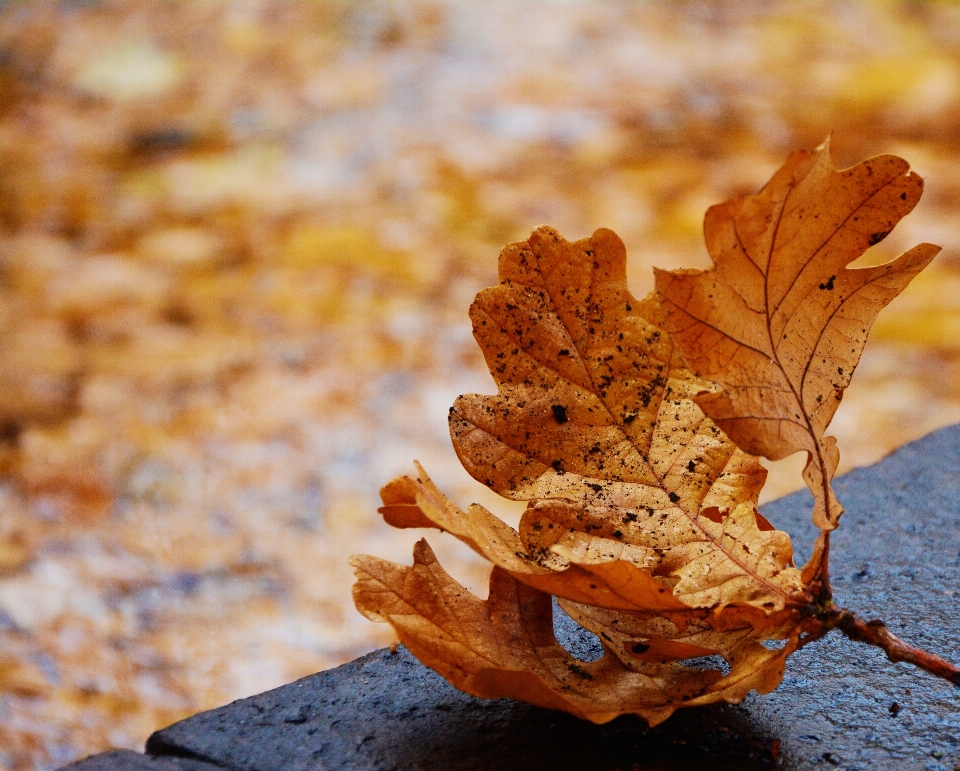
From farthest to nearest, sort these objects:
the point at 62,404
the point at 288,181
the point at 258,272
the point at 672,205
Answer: the point at 288,181, the point at 672,205, the point at 258,272, the point at 62,404

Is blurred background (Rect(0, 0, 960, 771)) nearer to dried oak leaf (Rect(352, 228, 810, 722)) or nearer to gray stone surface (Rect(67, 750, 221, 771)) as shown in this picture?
gray stone surface (Rect(67, 750, 221, 771))

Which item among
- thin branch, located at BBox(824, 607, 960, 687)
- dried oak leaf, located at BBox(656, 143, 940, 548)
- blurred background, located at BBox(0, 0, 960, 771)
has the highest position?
blurred background, located at BBox(0, 0, 960, 771)

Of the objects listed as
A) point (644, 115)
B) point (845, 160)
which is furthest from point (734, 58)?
point (845, 160)

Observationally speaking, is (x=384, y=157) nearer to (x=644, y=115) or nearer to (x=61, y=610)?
(x=644, y=115)

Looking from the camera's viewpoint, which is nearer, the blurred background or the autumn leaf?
the autumn leaf

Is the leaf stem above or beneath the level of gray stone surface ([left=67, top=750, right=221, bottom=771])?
beneath

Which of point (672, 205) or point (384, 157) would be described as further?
point (384, 157)

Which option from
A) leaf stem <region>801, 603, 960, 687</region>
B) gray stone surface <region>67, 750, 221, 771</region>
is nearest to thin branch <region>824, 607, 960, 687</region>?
leaf stem <region>801, 603, 960, 687</region>
